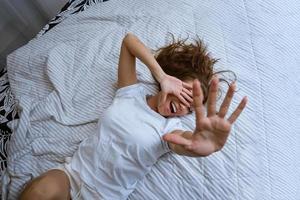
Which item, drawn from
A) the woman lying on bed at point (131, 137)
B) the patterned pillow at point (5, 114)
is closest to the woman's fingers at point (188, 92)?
the woman lying on bed at point (131, 137)

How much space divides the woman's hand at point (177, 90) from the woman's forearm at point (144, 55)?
36 mm

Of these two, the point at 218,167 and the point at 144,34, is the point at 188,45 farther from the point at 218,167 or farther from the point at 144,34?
the point at 218,167

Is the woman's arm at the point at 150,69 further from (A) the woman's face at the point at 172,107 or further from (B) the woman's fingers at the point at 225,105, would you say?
(B) the woman's fingers at the point at 225,105

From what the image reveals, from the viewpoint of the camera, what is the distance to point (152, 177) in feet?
3.28

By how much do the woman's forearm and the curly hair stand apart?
5cm

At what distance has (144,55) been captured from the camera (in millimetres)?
1056

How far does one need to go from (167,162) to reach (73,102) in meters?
0.40

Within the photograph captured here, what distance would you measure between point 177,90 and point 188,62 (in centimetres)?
13

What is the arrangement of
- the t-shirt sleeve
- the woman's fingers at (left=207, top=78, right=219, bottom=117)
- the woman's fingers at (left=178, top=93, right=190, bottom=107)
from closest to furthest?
the woman's fingers at (left=207, top=78, right=219, bottom=117)
the woman's fingers at (left=178, top=93, right=190, bottom=107)
the t-shirt sleeve

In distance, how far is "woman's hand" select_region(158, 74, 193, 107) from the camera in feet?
3.15

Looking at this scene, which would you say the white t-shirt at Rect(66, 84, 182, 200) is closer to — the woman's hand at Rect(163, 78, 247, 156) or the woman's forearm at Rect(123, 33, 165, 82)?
the woman's forearm at Rect(123, 33, 165, 82)

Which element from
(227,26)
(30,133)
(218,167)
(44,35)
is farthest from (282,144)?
(44,35)

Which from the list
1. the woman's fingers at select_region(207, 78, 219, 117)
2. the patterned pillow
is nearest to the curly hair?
the woman's fingers at select_region(207, 78, 219, 117)

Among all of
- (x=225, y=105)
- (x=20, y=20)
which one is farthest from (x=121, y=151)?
(x=20, y=20)
